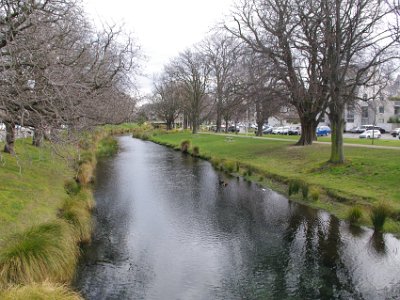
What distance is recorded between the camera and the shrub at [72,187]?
1976cm

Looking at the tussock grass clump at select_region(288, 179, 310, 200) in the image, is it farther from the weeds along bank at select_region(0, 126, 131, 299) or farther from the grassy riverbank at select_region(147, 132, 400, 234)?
the weeds along bank at select_region(0, 126, 131, 299)

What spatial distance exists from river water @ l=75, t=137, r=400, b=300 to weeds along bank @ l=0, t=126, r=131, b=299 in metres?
0.83

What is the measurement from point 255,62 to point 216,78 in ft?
146

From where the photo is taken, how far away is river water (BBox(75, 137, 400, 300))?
10578 mm

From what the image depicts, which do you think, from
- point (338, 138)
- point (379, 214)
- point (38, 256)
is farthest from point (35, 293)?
point (338, 138)

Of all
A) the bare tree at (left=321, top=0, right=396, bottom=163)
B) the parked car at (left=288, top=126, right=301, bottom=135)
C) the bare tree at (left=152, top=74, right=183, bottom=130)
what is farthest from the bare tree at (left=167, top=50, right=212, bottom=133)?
the bare tree at (left=321, top=0, right=396, bottom=163)

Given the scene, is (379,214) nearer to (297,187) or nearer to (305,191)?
(305,191)

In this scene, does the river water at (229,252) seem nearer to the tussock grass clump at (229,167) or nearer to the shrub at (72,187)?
the shrub at (72,187)

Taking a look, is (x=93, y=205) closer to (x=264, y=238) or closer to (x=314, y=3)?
(x=264, y=238)

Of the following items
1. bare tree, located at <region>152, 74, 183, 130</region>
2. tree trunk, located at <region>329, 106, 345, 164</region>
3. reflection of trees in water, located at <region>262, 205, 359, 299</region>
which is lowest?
reflection of trees in water, located at <region>262, 205, 359, 299</region>

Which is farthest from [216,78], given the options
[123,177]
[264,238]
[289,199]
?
[264,238]

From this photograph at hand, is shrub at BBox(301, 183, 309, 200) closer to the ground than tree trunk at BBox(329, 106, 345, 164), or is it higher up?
closer to the ground

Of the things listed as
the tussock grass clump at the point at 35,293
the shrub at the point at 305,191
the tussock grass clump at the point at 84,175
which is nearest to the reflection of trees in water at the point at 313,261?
the shrub at the point at 305,191

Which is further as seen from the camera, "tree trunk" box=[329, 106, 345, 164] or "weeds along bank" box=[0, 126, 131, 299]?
"tree trunk" box=[329, 106, 345, 164]
